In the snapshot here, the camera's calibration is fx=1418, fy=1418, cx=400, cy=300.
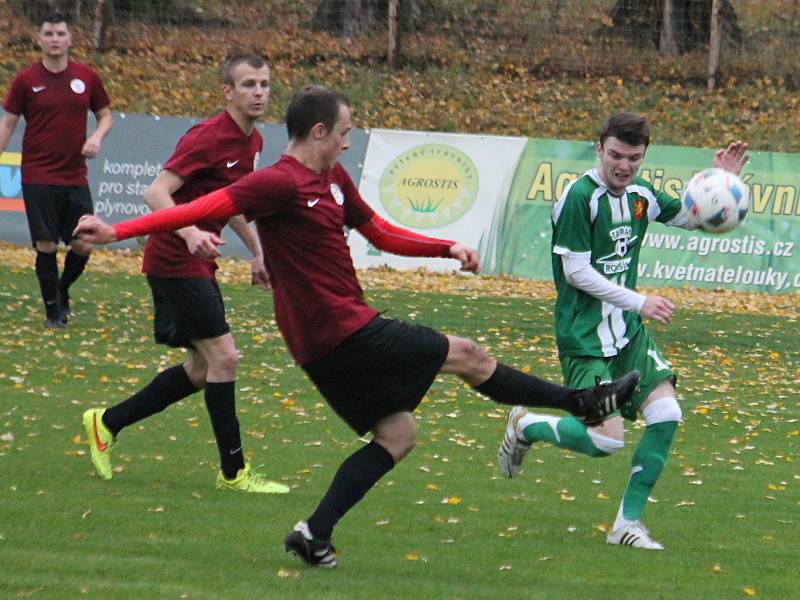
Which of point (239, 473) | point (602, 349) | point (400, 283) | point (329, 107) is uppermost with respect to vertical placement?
point (329, 107)

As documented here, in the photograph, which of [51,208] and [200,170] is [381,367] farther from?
[51,208]

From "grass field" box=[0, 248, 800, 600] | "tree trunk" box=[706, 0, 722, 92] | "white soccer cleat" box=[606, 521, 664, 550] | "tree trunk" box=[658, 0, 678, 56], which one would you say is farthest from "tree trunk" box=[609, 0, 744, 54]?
"white soccer cleat" box=[606, 521, 664, 550]

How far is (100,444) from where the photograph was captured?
6902mm

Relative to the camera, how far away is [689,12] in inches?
951

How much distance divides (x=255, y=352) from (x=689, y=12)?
15.0 m

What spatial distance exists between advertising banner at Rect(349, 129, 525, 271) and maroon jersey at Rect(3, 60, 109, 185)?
6317 mm

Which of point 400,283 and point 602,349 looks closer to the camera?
point 602,349

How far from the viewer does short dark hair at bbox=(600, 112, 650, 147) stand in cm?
580

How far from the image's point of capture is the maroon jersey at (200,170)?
656 centimetres

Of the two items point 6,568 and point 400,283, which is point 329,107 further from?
point 400,283

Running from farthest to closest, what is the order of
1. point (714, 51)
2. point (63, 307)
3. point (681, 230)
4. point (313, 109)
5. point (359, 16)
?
point (359, 16) → point (714, 51) → point (681, 230) → point (63, 307) → point (313, 109)

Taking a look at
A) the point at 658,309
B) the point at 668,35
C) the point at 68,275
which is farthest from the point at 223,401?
the point at 668,35

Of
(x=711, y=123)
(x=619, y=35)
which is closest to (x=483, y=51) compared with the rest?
(x=619, y=35)

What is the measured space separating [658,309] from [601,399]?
21.0 inches
